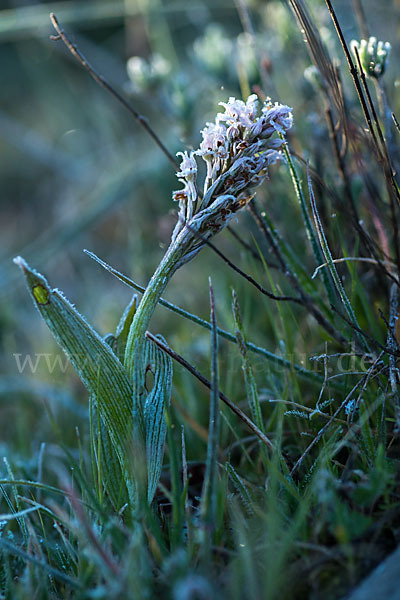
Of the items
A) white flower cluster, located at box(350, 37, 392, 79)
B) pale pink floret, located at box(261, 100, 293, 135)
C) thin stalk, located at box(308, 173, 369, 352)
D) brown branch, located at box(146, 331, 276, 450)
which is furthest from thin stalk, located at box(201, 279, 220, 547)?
white flower cluster, located at box(350, 37, 392, 79)

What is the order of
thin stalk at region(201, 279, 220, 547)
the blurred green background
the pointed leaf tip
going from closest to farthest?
1. thin stalk at region(201, 279, 220, 547)
2. the pointed leaf tip
3. the blurred green background

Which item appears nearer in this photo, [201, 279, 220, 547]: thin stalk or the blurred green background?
[201, 279, 220, 547]: thin stalk

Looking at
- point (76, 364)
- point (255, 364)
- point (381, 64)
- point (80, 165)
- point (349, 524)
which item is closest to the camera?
point (349, 524)

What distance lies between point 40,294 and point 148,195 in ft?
6.89

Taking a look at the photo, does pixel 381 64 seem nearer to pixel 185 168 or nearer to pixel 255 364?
pixel 185 168

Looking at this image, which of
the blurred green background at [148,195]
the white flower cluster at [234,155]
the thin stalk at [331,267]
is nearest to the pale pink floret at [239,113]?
the white flower cluster at [234,155]

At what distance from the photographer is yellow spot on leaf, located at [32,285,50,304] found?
2.33 ft

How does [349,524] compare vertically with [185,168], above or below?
below

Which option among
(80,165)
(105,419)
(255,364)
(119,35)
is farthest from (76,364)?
(119,35)

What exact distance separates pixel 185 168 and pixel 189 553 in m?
0.52

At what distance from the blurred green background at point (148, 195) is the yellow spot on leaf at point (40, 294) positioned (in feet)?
0.82

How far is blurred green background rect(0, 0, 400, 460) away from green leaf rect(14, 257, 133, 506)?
0.65 ft

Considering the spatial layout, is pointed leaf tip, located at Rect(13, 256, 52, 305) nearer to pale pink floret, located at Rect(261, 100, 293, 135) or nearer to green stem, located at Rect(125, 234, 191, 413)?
green stem, located at Rect(125, 234, 191, 413)

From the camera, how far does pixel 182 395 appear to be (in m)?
1.24
